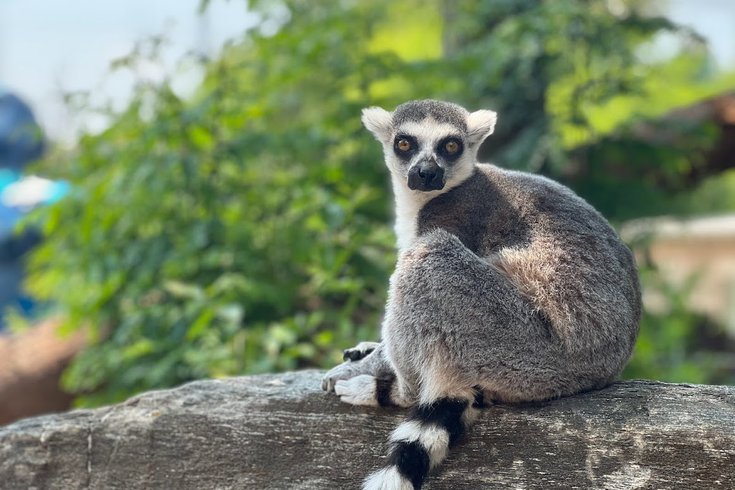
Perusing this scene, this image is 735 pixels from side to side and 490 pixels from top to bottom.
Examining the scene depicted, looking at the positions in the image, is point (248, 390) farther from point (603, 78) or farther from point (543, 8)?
point (603, 78)

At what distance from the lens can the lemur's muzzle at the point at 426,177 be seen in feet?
11.4

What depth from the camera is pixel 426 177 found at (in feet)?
11.4

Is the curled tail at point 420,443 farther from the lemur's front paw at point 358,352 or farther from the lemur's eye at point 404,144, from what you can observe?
the lemur's eye at point 404,144

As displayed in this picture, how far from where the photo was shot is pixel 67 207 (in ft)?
19.9

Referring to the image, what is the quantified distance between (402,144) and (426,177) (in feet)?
1.04

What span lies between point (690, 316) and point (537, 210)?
9.96m

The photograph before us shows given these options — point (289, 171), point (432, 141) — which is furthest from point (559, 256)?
point (289, 171)

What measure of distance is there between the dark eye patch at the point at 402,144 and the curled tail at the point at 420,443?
117 cm

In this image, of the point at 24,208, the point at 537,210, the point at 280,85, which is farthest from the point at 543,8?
the point at 24,208

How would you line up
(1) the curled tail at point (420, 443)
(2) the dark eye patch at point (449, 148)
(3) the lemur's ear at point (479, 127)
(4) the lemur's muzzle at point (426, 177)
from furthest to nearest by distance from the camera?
1. (3) the lemur's ear at point (479, 127)
2. (2) the dark eye patch at point (449, 148)
3. (4) the lemur's muzzle at point (426, 177)
4. (1) the curled tail at point (420, 443)

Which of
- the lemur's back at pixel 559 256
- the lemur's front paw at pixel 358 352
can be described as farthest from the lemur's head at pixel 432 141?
the lemur's front paw at pixel 358 352

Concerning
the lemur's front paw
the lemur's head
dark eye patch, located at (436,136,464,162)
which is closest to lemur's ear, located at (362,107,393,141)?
the lemur's head

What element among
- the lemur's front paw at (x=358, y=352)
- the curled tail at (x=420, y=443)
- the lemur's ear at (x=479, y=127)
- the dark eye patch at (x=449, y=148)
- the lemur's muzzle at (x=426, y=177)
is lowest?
the curled tail at (x=420, y=443)

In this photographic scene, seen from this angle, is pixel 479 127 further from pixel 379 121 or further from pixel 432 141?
pixel 379 121
